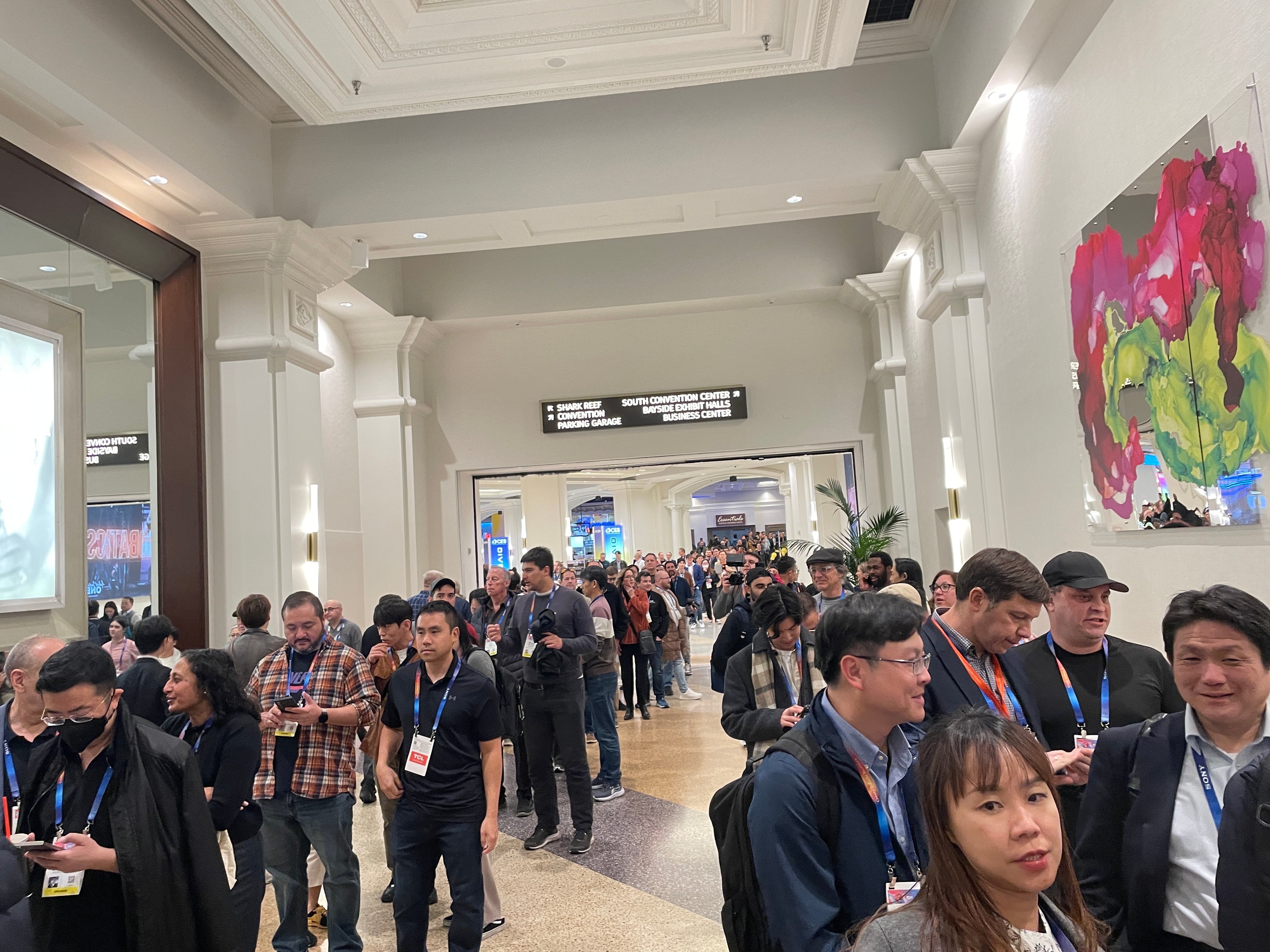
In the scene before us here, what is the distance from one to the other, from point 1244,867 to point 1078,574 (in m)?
1.12

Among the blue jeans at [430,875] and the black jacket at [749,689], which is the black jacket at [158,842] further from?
the black jacket at [749,689]

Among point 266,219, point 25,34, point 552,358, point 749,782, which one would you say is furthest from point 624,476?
point 749,782

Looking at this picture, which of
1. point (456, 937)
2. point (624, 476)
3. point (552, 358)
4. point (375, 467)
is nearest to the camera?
point (456, 937)

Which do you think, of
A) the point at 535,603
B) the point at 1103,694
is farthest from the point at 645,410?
the point at 1103,694

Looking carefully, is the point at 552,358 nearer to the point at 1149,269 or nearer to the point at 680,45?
the point at 680,45

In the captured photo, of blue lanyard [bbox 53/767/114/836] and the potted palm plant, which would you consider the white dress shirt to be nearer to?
blue lanyard [bbox 53/767/114/836]

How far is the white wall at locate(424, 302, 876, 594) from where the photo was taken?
35.2 feet

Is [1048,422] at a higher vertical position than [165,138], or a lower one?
lower

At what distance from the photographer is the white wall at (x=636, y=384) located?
10734mm

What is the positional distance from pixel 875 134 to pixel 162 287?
5714 mm

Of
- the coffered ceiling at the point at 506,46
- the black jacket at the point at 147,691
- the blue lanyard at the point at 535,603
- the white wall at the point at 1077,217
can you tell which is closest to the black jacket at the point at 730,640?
the blue lanyard at the point at 535,603

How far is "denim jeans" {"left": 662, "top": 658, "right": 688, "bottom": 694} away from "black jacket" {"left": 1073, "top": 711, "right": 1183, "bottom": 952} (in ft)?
28.7

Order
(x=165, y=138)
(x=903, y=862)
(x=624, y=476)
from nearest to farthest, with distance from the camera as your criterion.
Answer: (x=903, y=862)
(x=165, y=138)
(x=624, y=476)

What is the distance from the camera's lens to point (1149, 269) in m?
3.78
